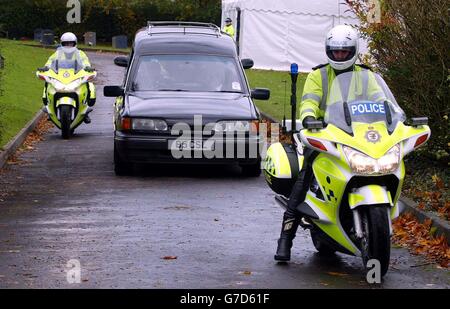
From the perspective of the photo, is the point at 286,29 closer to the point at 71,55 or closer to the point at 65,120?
the point at 71,55

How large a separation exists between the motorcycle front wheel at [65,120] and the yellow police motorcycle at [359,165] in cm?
1108

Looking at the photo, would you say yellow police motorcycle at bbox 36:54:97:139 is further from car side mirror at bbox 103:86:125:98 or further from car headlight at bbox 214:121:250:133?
car headlight at bbox 214:121:250:133

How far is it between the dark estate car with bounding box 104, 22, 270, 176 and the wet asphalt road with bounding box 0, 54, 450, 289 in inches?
15.0

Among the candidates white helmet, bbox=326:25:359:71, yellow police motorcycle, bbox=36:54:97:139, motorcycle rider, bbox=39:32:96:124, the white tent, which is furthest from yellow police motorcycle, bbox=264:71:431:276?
the white tent

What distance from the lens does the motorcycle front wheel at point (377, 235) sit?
331 inches

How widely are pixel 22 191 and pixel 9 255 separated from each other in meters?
4.35

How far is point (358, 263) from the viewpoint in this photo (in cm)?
965

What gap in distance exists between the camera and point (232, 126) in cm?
1512

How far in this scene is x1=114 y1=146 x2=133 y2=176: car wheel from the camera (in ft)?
50.3

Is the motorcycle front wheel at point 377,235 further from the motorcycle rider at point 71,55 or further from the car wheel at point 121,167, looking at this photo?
the motorcycle rider at point 71,55

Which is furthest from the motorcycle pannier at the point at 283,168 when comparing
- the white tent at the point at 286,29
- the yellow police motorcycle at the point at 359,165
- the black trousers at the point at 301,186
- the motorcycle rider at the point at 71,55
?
the white tent at the point at 286,29

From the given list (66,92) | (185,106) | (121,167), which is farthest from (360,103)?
(66,92)
